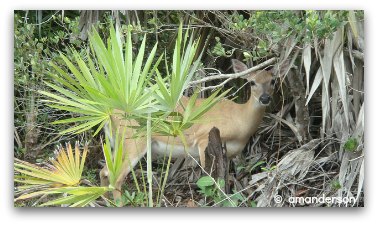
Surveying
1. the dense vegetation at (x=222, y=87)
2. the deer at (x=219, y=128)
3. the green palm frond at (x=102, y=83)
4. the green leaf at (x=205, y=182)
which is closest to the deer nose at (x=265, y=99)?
the deer at (x=219, y=128)

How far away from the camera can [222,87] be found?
6.16m

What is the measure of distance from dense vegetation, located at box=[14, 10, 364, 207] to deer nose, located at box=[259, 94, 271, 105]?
0.85ft

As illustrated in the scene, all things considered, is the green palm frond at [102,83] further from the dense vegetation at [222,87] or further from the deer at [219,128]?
the deer at [219,128]

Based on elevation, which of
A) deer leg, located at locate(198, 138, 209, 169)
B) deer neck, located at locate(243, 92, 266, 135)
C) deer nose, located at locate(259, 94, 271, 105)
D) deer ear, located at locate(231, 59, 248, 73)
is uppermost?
deer ear, located at locate(231, 59, 248, 73)

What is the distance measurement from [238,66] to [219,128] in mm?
559

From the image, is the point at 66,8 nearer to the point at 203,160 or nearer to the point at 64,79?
the point at 64,79

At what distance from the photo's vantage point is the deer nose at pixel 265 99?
6352 mm

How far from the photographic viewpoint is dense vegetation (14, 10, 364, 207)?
596cm

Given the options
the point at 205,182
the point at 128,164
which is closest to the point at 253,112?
the point at 205,182

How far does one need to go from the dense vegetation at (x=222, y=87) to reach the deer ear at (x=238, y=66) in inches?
1.4

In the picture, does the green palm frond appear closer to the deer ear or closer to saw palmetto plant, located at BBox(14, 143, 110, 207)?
saw palmetto plant, located at BBox(14, 143, 110, 207)

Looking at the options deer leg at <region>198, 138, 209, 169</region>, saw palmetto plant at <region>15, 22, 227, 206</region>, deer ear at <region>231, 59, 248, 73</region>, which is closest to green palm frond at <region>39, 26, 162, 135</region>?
saw palmetto plant at <region>15, 22, 227, 206</region>

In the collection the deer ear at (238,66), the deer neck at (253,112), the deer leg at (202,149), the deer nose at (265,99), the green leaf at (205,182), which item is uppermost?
the deer ear at (238,66)
